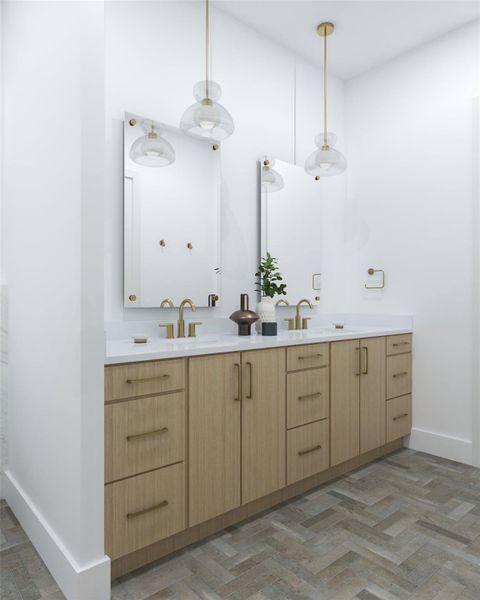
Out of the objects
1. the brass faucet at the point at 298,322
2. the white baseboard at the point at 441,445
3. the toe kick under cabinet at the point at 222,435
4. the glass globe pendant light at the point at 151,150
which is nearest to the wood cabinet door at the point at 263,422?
the toe kick under cabinet at the point at 222,435

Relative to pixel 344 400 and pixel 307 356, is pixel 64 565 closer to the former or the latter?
pixel 307 356

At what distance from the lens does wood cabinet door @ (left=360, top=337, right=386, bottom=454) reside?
2705 mm

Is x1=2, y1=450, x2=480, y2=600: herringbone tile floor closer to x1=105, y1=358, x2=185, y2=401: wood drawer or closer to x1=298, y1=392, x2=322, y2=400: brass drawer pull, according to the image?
x1=298, y1=392, x2=322, y2=400: brass drawer pull

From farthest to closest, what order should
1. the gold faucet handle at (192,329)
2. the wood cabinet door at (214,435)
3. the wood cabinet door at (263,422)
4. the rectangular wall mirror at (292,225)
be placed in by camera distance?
the rectangular wall mirror at (292,225) < the gold faucet handle at (192,329) < the wood cabinet door at (263,422) < the wood cabinet door at (214,435)

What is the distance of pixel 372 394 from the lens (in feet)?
9.09

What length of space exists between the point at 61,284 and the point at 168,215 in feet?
3.21

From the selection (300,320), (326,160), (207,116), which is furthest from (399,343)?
(207,116)

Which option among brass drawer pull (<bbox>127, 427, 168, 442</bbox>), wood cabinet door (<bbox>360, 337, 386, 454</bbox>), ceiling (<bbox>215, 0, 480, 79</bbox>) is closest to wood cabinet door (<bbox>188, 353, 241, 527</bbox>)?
brass drawer pull (<bbox>127, 427, 168, 442</bbox>)

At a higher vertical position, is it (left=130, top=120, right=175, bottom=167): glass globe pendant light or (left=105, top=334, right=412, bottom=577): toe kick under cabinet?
(left=130, top=120, right=175, bottom=167): glass globe pendant light

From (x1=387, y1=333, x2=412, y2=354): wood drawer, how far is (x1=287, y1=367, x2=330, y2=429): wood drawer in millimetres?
712

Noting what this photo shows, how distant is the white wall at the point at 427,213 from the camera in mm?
2869

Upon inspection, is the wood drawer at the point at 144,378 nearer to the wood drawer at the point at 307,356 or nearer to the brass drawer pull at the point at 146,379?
the brass drawer pull at the point at 146,379

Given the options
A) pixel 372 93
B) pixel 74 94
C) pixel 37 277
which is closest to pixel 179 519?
pixel 37 277

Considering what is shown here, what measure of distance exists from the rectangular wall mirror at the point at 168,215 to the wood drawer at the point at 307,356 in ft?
2.15
